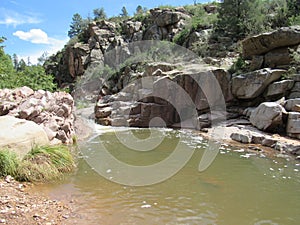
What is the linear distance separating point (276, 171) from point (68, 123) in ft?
26.0

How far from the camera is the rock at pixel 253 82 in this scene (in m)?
13.2

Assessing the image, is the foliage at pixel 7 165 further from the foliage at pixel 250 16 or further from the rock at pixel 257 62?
the foliage at pixel 250 16

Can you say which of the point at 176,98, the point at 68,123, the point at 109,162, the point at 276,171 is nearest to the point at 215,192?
the point at 276,171

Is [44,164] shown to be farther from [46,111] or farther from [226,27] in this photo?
[226,27]

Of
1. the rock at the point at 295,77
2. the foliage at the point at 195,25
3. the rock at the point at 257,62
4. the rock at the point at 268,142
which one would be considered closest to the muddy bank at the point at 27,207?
the rock at the point at 268,142

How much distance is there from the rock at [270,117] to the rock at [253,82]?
2183 millimetres

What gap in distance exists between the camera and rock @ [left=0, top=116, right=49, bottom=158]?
244 inches

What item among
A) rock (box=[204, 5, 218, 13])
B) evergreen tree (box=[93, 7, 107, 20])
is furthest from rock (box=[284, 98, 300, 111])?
evergreen tree (box=[93, 7, 107, 20])

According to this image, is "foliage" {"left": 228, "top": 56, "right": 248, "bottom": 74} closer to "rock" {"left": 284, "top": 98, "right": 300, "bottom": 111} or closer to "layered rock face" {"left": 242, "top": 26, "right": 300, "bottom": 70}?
"layered rock face" {"left": 242, "top": 26, "right": 300, "bottom": 70}

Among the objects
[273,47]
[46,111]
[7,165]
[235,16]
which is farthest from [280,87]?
[235,16]

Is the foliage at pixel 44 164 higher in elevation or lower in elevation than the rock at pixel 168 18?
lower

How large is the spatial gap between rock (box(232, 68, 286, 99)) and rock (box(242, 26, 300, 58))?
184 cm

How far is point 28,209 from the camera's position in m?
4.13

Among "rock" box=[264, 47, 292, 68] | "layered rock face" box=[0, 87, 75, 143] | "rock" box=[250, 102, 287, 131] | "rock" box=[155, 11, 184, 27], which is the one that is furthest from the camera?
"rock" box=[155, 11, 184, 27]
